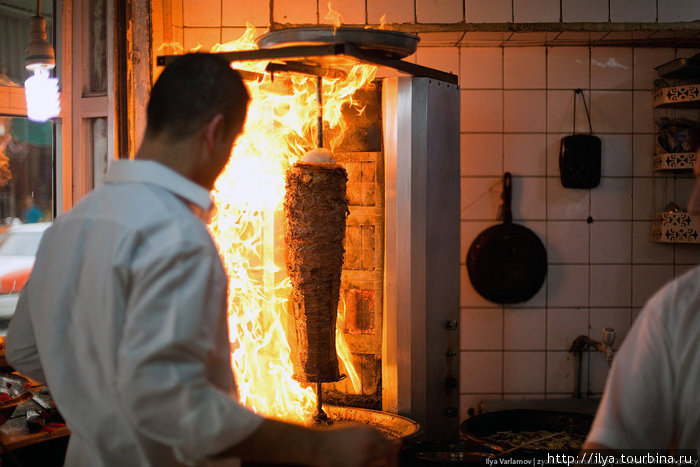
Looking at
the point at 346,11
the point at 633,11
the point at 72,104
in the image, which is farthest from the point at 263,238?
the point at 633,11

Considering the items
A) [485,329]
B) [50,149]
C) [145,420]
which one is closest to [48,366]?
[145,420]

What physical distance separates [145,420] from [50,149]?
2.89 meters

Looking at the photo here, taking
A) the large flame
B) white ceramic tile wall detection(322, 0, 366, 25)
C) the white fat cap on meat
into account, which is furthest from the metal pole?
white ceramic tile wall detection(322, 0, 366, 25)

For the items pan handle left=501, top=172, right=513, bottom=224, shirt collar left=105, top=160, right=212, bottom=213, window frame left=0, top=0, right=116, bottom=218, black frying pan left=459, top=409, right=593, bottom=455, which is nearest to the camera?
shirt collar left=105, top=160, right=212, bottom=213

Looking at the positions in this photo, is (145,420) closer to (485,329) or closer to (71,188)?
(71,188)

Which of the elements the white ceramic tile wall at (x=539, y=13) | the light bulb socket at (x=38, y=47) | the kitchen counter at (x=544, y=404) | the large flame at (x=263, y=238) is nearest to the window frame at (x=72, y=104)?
the light bulb socket at (x=38, y=47)

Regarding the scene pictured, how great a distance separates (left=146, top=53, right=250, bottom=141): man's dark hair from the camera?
5.34 ft

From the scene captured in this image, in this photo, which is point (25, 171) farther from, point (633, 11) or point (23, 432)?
point (633, 11)

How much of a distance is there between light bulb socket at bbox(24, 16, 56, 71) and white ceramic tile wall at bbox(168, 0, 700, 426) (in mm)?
2215

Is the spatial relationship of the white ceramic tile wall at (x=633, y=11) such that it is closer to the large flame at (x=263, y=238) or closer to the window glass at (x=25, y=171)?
the large flame at (x=263, y=238)

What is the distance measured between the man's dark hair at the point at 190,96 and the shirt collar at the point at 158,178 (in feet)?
0.30

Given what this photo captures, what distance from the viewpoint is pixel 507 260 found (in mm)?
4285

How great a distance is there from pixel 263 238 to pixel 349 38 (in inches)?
57.8

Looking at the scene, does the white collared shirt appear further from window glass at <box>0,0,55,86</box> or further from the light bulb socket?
window glass at <box>0,0,55,86</box>
